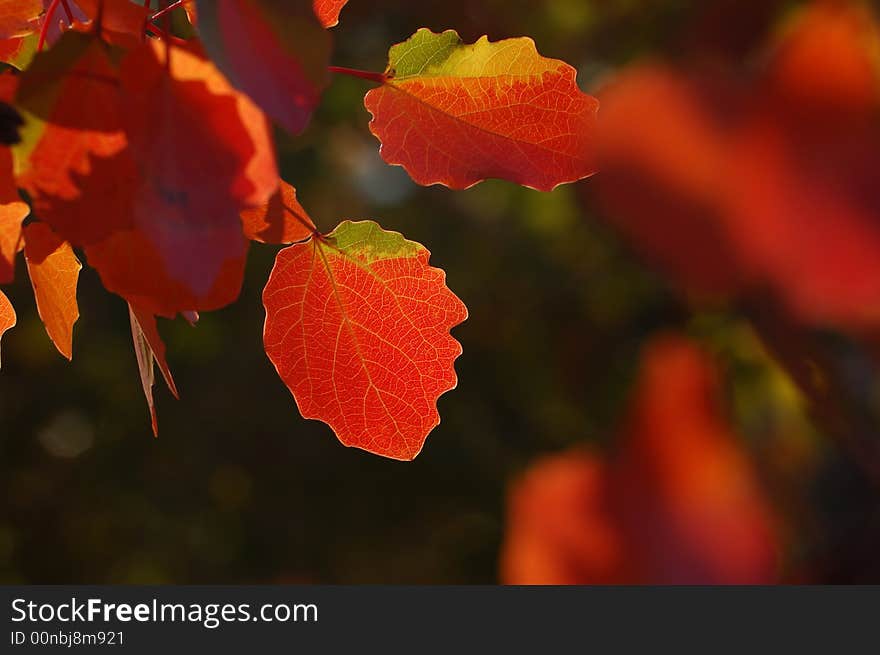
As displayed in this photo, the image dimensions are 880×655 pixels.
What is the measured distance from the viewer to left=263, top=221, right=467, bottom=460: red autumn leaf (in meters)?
0.47

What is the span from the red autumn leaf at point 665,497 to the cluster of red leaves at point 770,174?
0.07ft

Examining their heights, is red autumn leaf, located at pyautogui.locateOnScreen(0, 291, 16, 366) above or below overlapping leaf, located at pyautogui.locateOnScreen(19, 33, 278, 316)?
below

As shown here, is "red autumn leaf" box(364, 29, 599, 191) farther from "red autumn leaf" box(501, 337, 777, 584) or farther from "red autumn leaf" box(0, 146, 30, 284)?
"red autumn leaf" box(501, 337, 777, 584)

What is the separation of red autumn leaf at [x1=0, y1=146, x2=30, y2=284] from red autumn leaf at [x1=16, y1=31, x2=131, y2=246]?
0.05 m

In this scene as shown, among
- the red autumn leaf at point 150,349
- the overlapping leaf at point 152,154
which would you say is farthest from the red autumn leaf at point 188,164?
the red autumn leaf at point 150,349

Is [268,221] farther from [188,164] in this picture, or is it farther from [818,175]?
[818,175]

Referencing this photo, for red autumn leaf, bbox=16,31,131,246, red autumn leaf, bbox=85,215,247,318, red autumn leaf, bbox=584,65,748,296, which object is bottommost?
red autumn leaf, bbox=85,215,247,318

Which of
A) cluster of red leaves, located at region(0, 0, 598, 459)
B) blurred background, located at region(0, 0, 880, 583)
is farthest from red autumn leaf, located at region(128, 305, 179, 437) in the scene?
blurred background, located at region(0, 0, 880, 583)

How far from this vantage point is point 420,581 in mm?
3109

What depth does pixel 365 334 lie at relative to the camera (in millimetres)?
476

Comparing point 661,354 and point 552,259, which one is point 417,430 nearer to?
point 661,354

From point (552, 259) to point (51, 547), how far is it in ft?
6.46

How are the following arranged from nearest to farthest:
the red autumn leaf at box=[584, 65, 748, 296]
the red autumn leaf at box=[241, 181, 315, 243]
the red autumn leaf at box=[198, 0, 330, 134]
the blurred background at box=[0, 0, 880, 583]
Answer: the red autumn leaf at box=[584, 65, 748, 296] → the red autumn leaf at box=[198, 0, 330, 134] → the red autumn leaf at box=[241, 181, 315, 243] → the blurred background at box=[0, 0, 880, 583]

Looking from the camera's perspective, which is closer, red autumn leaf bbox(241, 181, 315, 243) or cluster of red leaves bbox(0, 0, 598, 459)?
cluster of red leaves bbox(0, 0, 598, 459)
